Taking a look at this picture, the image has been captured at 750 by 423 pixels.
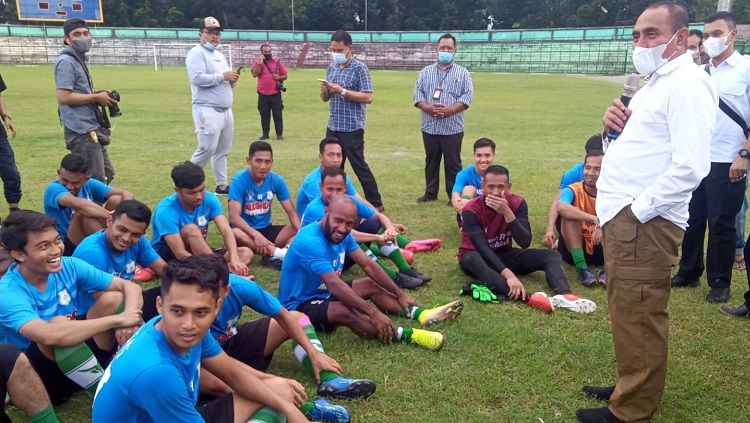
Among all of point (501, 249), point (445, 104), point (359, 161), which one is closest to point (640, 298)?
point (501, 249)

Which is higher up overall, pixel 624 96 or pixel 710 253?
pixel 624 96

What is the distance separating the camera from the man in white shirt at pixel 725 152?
4770 millimetres

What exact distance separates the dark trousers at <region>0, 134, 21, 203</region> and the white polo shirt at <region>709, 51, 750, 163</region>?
24.6 feet

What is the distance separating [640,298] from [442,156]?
5487mm

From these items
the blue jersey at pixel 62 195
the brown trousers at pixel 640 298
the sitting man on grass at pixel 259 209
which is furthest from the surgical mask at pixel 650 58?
the blue jersey at pixel 62 195

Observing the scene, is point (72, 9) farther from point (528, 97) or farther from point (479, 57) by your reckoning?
point (528, 97)

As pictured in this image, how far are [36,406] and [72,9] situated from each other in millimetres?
52709

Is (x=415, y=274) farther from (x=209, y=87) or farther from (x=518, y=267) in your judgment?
(x=209, y=87)

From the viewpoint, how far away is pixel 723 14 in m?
5.03

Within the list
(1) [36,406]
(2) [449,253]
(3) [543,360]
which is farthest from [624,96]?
(1) [36,406]

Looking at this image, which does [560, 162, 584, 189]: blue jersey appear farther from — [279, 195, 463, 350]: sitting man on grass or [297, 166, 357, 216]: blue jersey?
[279, 195, 463, 350]: sitting man on grass

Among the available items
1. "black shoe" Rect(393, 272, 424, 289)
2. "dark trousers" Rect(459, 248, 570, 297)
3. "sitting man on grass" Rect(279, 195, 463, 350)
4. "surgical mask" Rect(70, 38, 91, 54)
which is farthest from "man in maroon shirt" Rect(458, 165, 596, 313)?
"surgical mask" Rect(70, 38, 91, 54)

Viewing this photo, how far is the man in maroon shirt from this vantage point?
4979 mm

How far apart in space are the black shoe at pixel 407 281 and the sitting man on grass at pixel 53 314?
96.3 inches
